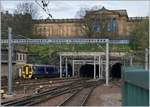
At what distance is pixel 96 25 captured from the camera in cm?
9000

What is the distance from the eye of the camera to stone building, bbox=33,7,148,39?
8831 cm

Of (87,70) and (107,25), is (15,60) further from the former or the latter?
(107,25)

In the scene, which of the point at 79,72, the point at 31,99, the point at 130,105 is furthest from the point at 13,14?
the point at 130,105

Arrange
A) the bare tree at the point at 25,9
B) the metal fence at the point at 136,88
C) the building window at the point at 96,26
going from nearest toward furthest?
the metal fence at the point at 136,88 → the bare tree at the point at 25,9 → the building window at the point at 96,26

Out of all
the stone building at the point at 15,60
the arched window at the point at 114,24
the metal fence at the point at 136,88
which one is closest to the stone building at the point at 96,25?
the arched window at the point at 114,24

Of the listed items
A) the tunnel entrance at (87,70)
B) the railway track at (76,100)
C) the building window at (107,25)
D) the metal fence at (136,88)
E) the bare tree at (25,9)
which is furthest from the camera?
the building window at (107,25)

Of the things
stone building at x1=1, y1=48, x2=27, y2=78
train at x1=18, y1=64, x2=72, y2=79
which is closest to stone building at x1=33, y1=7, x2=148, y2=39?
train at x1=18, y1=64, x2=72, y2=79

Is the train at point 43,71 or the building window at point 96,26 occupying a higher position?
the building window at point 96,26

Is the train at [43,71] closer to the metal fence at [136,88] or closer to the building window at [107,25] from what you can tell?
the building window at [107,25]

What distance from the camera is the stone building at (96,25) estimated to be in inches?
3477

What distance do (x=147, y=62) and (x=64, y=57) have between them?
221ft

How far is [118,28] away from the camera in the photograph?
102m

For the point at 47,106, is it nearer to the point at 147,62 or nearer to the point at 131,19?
the point at 147,62

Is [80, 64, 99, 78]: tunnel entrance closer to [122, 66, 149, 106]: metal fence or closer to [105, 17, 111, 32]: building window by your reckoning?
[105, 17, 111, 32]: building window
